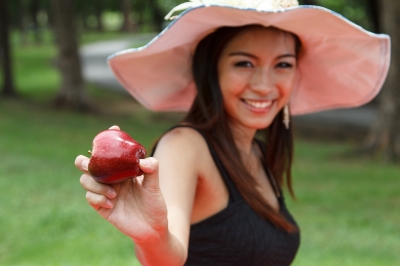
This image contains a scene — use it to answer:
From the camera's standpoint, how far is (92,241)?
6.26 metres

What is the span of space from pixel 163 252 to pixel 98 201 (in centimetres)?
32

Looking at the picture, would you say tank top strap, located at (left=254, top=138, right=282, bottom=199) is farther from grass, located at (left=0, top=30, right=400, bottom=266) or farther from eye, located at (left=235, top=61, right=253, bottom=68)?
grass, located at (left=0, top=30, right=400, bottom=266)

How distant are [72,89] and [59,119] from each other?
2.27 metres

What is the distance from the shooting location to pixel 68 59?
1788 cm

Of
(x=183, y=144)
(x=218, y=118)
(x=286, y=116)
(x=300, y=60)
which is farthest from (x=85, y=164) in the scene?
(x=300, y=60)

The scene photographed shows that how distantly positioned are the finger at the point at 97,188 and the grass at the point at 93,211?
3.77m

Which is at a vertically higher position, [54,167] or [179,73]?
[179,73]

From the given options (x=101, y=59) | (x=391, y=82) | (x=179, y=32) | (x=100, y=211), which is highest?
(x=179, y=32)

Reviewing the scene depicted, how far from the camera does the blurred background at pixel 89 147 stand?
6.16 meters

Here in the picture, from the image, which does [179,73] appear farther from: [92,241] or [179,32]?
[92,241]

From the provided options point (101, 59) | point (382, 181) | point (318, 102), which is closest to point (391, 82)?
point (382, 181)

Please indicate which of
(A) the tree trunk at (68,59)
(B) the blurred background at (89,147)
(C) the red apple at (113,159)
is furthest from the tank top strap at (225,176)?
(A) the tree trunk at (68,59)

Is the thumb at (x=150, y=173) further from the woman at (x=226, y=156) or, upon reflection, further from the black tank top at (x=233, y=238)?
the black tank top at (x=233, y=238)

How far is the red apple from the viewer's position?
1.90 meters
